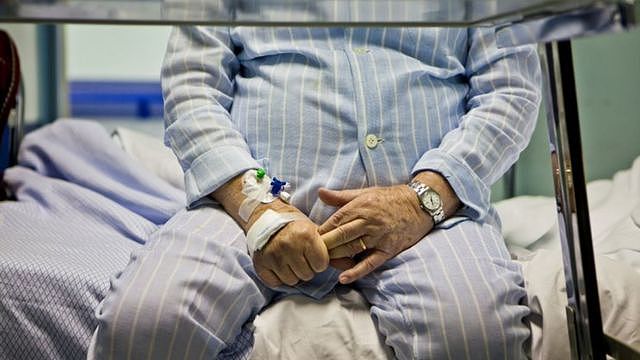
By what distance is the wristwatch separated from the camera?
1.17 metres

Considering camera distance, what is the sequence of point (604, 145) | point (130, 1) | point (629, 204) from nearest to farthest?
point (130, 1), point (629, 204), point (604, 145)

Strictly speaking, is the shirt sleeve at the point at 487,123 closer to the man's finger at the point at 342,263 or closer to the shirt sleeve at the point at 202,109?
the man's finger at the point at 342,263

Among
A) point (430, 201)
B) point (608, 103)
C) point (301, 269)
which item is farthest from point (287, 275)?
point (608, 103)

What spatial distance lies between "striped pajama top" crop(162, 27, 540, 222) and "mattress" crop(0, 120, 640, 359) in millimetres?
174

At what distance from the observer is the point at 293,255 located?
1.10 meters

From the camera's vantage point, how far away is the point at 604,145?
200cm

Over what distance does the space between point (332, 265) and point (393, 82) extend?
30cm

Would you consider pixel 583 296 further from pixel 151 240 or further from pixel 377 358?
pixel 151 240

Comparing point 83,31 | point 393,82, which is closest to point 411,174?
point 393,82

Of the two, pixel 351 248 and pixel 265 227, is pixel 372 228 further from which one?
pixel 265 227

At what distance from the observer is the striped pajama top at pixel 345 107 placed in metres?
→ 1.23

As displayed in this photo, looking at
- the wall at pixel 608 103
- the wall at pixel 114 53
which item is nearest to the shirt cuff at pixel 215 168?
the wall at pixel 608 103

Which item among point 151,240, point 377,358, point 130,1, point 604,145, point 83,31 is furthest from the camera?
point 83,31

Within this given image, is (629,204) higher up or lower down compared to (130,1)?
lower down
